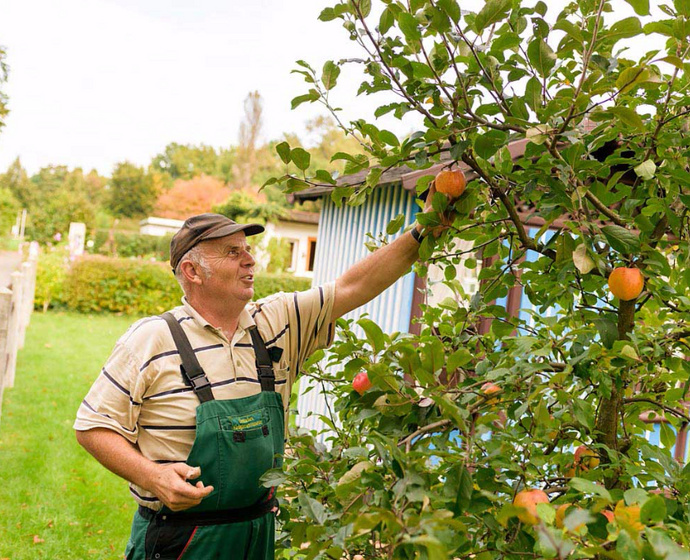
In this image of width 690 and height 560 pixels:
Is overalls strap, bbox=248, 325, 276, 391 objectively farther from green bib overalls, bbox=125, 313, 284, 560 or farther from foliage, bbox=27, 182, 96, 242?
foliage, bbox=27, 182, 96, 242

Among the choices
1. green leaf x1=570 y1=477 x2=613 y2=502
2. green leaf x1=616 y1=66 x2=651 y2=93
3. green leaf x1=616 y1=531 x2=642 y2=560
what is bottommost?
green leaf x1=616 y1=531 x2=642 y2=560

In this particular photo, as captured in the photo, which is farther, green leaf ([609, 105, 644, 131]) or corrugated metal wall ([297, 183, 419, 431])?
corrugated metal wall ([297, 183, 419, 431])

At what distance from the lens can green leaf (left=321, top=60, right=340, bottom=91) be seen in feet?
5.41

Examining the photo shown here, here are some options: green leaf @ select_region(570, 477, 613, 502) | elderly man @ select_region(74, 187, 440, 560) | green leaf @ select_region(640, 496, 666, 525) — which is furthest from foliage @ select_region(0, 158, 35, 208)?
green leaf @ select_region(640, 496, 666, 525)

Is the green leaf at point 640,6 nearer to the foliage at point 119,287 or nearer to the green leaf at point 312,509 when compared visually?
the green leaf at point 312,509

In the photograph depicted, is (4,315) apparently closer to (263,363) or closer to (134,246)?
(263,363)

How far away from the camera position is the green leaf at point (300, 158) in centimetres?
160

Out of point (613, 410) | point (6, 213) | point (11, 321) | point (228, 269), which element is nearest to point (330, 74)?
point (228, 269)

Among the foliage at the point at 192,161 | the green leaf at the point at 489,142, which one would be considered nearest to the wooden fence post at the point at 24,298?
the green leaf at the point at 489,142

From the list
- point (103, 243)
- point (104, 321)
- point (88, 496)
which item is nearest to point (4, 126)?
point (104, 321)

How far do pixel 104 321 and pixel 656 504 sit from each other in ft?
47.5

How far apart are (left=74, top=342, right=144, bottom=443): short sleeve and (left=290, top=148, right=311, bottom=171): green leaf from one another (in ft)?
2.97

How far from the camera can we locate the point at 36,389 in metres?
8.09

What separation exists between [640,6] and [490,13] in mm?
284
